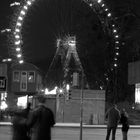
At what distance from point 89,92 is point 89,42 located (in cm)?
954

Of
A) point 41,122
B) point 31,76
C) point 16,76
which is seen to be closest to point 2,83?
point 41,122

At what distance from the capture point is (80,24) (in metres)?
53.3

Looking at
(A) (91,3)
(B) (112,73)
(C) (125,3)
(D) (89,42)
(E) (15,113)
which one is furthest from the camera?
(D) (89,42)

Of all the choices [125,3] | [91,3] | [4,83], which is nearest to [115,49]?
[91,3]

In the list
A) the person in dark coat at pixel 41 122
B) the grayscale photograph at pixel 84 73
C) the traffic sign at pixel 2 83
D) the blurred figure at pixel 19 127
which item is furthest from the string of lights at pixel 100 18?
the person in dark coat at pixel 41 122

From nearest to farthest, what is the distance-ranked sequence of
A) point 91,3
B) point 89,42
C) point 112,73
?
1. point 91,3
2. point 112,73
3. point 89,42

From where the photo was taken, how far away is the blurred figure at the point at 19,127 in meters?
13.2

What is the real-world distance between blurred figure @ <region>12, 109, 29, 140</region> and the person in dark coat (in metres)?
1.88

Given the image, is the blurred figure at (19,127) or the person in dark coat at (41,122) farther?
the blurred figure at (19,127)

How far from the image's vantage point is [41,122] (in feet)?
36.7

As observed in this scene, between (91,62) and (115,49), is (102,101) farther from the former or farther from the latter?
(91,62)

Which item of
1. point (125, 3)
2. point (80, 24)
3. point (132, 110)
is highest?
point (80, 24)

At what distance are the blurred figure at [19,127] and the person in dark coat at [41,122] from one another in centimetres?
188

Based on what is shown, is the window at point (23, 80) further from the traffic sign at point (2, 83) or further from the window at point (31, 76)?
the traffic sign at point (2, 83)
